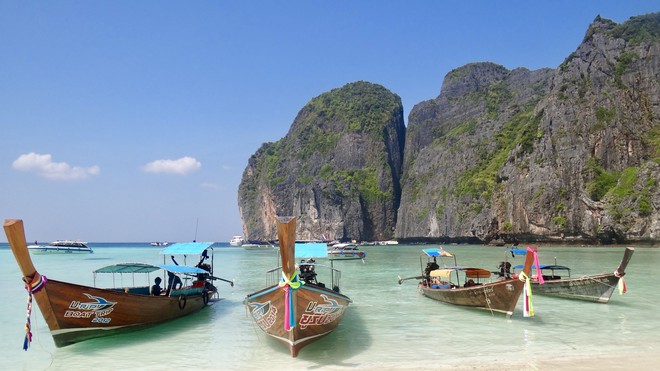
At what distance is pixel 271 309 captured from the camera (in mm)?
10500

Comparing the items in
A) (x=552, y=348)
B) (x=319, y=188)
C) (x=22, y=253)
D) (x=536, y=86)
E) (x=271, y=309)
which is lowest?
(x=552, y=348)

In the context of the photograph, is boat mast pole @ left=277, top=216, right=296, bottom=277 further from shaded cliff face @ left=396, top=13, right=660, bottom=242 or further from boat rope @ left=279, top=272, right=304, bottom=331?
shaded cliff face @ left=396, top=13, right=660, bottom=242

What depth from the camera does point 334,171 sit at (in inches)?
5531

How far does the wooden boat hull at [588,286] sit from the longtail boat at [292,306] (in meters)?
11.2

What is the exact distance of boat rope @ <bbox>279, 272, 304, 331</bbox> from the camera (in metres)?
9.66

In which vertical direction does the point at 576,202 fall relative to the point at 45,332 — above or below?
above

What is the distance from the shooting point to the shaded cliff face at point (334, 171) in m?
130

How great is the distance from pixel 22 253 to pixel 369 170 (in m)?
130

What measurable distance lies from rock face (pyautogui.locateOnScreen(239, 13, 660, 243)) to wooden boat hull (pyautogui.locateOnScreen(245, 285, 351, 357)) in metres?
64.5

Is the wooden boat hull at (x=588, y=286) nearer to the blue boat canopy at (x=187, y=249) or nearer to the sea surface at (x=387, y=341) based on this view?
the sea surface at (x=387, y=341)

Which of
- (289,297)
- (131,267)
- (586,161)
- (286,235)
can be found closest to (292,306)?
(289,297)

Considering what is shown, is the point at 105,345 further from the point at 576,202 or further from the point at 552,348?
the point at 576,202

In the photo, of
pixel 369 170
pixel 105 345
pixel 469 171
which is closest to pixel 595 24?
pixel 469 171

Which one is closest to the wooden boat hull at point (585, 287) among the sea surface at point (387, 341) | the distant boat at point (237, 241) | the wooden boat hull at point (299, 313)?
the sea surface at point (387, 341)
